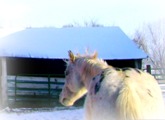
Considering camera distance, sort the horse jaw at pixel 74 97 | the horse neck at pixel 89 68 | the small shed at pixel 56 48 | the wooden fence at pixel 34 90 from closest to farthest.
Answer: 1. the horse neck at pixel 89 68
2. the horse jaw at pixel 74 97
3. the wooden fence at pixel 34 90
4. the small shed at pixel 56 48

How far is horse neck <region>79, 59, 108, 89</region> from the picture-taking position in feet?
9.25

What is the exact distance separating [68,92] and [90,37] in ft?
37.7

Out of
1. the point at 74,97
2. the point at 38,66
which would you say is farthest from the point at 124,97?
the point at 38,66

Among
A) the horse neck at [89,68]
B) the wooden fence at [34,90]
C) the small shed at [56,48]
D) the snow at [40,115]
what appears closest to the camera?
the horse neck at [89,68]

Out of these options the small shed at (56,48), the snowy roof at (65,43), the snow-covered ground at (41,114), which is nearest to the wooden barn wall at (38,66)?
the small shed at (56,48)

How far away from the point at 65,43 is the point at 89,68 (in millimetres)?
11666

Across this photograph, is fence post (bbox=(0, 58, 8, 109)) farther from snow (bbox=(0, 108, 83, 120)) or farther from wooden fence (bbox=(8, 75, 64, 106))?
snow (bbox=(0, 108, 83, 120))

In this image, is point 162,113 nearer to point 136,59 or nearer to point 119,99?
point 119,99

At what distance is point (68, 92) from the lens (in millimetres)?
3764

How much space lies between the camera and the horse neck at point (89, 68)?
2.82 meters

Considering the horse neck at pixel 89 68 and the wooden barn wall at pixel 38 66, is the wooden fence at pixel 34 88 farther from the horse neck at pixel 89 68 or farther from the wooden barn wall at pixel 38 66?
the horse neck at pixel 89 68

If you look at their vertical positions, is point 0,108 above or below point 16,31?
below

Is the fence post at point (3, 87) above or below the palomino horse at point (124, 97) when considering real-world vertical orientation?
below

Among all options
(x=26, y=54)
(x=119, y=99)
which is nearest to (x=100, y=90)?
(x=119, y=99)
